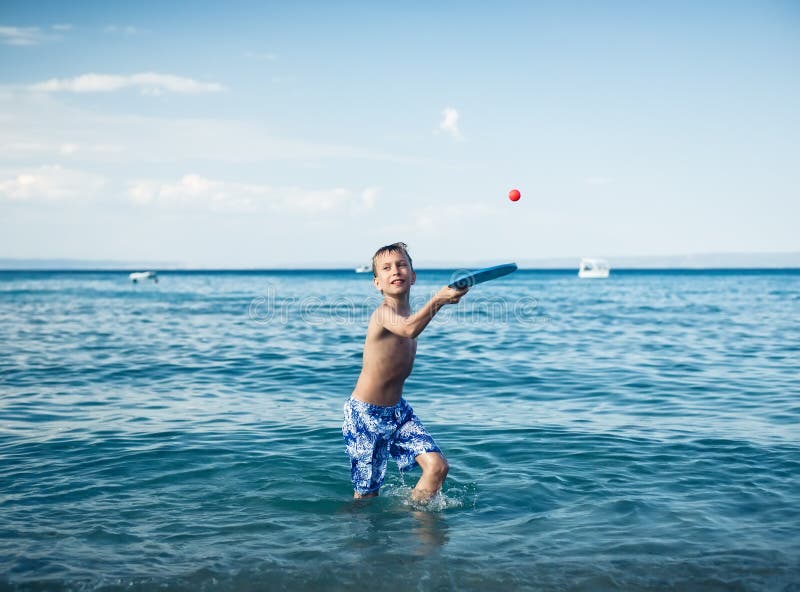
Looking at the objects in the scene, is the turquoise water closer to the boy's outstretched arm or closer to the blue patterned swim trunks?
the blue patterned swim trunks

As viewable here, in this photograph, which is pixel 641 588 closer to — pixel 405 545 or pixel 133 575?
pixel 405 545

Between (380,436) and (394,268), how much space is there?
1436 millimetres

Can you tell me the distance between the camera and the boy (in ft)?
18.1

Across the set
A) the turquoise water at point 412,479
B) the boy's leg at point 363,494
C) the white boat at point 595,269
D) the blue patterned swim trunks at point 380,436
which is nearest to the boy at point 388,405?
the blue patterned swim trunks at point 380,436

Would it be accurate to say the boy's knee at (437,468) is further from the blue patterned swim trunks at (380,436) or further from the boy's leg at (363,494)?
the boy's leg at (363,494)

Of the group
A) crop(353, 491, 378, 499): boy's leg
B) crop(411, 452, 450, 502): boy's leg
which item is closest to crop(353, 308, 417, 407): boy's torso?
crop(411, 452, 450, 502): boy's leg

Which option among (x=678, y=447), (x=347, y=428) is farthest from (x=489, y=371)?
(x=347, y=428)

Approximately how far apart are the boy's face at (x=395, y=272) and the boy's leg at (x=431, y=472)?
4.56 ft

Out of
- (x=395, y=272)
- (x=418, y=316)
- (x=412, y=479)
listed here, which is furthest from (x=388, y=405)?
(x=412, y=479)

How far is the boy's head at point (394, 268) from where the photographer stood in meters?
5.46

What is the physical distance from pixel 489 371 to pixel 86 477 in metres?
8.54

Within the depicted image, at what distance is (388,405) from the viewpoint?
19.2 ft

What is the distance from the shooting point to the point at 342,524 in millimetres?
5820

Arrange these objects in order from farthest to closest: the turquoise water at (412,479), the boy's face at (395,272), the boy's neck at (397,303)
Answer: the boy's neck at (397,303)
the boy's face at (395,272)
the turquoise water at (412,479)
